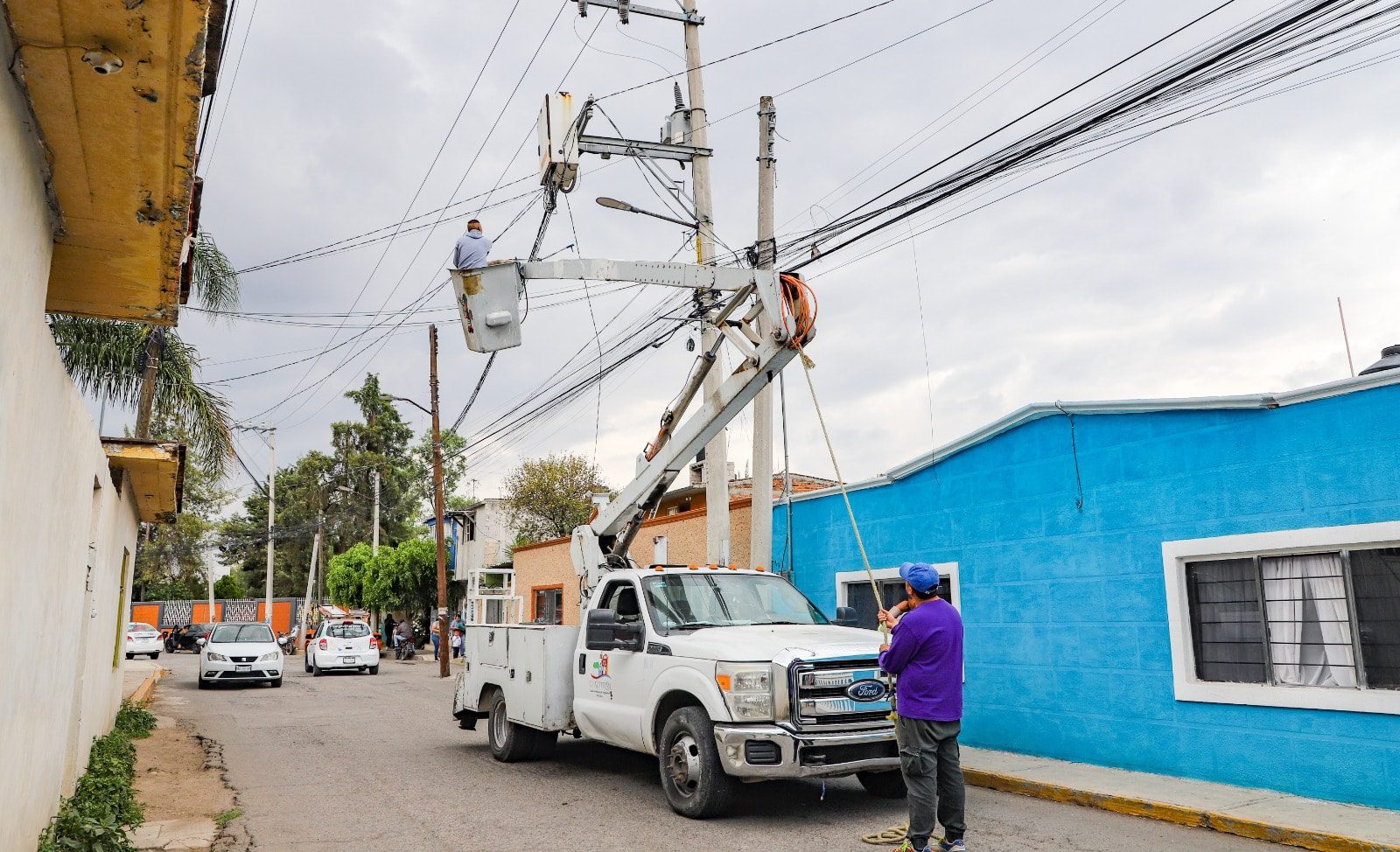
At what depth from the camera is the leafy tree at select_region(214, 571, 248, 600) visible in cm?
6344

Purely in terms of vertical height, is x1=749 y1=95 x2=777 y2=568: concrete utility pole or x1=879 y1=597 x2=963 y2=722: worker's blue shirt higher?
x1=749 y1=95 x2=777 y2=568: concrete utility pole

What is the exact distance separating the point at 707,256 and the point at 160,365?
1148cm

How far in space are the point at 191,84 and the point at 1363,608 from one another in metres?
8.53

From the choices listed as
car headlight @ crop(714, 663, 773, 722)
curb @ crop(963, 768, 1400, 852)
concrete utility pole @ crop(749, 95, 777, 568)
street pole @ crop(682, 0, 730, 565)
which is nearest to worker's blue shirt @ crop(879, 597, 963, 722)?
car headlight @ crop(714, 663, 773, 722)

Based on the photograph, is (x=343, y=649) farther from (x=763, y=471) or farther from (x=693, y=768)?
(x=693, y=768)

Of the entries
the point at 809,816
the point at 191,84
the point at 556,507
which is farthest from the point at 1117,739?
the point at 556,507

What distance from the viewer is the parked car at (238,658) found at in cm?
2250

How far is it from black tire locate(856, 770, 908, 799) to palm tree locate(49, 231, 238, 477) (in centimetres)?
1492

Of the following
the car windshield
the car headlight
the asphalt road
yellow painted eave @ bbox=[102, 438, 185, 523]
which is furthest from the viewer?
the car windshield

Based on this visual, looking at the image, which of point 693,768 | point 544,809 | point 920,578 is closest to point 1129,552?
point 920,578

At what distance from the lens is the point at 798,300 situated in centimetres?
926

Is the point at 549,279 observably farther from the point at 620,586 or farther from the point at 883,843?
the point at 883,843

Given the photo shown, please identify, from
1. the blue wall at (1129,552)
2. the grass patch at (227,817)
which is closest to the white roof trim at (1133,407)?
the blue wall at (1129,552)

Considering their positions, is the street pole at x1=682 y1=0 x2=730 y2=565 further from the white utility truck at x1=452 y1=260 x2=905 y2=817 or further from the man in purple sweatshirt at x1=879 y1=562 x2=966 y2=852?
the man in purple sweatshirt at x1=879 y1=562 x2=966 y2=852
